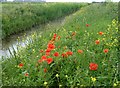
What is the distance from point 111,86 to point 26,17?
17.3 m

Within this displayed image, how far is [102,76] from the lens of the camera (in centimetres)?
443

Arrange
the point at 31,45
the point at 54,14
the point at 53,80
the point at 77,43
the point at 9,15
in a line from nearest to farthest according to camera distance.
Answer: the point at 53,80
the point at 77,43
the point at 31,45
the point at 9,15
the point at 54,14

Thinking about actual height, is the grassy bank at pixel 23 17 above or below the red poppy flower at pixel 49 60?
below

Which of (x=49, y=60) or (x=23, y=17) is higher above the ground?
(x=49, y=60)

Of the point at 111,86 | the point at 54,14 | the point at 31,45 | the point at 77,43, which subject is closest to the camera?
the point at 111,86

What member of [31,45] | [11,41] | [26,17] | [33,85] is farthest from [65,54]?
[26,17]

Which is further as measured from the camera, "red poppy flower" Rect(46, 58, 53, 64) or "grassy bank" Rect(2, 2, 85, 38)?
"grassy bank" Rect(2, 2, 85, 38)

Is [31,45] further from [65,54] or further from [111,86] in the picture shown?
[111,86]

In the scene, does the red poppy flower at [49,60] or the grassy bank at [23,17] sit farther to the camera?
the grassy bank at [23,17]

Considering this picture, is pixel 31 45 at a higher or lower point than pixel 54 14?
higher

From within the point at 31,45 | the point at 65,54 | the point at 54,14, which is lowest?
the point at 54,14

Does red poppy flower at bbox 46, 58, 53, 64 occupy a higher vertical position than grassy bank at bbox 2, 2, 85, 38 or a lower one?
higher

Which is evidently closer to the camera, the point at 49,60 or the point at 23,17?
the point at 49,60

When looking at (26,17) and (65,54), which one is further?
Result: (26,17)
